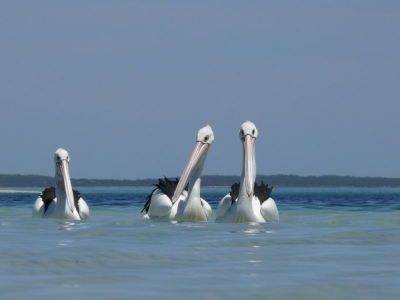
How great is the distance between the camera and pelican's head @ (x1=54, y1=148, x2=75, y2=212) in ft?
50.6

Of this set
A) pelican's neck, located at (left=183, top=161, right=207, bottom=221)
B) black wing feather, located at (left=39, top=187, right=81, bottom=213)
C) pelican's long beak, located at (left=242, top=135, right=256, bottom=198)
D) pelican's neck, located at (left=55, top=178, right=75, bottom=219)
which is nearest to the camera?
pelican's long beak, located at (left=242, top=135, right=256, bottom=198)

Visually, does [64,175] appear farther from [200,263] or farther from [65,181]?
[200,263]

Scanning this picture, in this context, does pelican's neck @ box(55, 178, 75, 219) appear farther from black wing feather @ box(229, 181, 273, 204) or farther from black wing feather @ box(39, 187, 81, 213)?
black wing feather @ box(229, 181, 273, 204)

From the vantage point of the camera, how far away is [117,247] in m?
9.55

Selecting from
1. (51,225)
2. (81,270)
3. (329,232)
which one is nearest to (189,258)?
(81,270)

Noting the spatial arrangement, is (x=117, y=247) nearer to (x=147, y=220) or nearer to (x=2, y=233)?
(x=2, y=233)

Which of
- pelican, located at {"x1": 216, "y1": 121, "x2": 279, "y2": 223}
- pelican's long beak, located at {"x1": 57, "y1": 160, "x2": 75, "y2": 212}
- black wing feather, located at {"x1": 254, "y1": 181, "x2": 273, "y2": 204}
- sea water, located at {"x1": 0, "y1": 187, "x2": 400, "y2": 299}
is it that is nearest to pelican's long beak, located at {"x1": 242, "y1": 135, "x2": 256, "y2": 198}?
pelican, located at {"x1": 216, "y1": 121, "x2": 279, "y2": 223}

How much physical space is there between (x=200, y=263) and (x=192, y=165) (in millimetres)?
6336

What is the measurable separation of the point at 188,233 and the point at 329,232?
6.06 ft

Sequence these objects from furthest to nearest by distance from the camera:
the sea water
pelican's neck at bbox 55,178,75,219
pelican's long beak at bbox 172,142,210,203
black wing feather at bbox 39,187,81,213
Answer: black wing feather at bbox 39,187,81,213, pelican's neck at bbox 55,178,75,219, pelican's long beak at bbox 172,142,210,203, the sea water

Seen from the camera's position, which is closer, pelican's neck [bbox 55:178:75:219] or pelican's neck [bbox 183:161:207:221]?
pelican's neck [bbox 183:161:207:221]

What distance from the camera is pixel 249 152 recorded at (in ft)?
44.2

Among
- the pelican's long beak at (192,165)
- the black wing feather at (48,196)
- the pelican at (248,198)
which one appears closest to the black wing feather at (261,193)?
the pelican at (248,198)

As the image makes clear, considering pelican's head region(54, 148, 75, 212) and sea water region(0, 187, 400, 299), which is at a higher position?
pelican's head region(54, 148, 75, 212)
